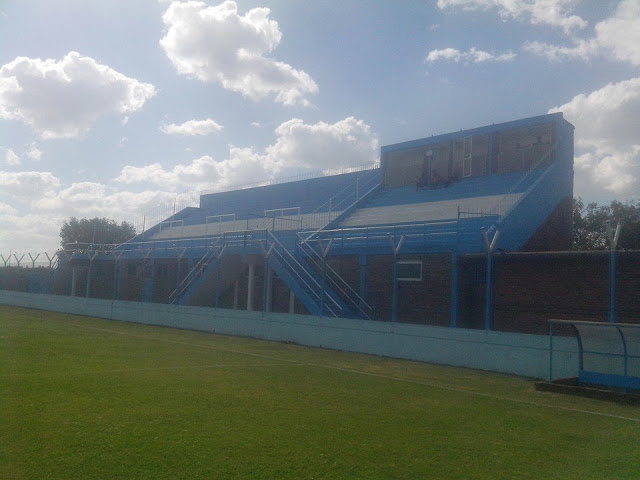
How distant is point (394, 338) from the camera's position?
18172 mm

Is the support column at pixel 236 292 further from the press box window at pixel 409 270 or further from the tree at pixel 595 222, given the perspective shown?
the tree at pixel 595 222

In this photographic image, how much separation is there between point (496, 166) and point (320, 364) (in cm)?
1579

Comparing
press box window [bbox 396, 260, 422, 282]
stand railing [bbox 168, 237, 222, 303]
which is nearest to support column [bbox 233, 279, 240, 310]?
stand railing [bbox 168, 237, 222, 303]

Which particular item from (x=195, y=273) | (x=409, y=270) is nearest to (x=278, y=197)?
(x=195, y=273)

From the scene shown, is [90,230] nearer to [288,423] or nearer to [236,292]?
[236,292]

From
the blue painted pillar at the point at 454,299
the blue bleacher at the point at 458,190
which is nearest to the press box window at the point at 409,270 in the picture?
the blue painted pillar at the point at 454,299

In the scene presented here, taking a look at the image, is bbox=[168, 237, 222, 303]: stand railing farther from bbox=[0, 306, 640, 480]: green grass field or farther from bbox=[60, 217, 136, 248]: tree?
bbox=[60, 217, 136, 248]: tree

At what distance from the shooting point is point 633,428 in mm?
9375

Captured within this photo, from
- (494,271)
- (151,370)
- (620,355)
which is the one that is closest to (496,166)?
(494,271)

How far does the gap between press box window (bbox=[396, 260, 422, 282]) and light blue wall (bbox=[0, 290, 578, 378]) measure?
4.04 m

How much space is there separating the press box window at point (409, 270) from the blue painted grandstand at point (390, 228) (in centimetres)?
5

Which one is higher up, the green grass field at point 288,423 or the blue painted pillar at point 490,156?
the blue painted pillar at point 490,156

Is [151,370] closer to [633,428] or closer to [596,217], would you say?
[633,428]

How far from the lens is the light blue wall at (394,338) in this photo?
1490 centimetres
